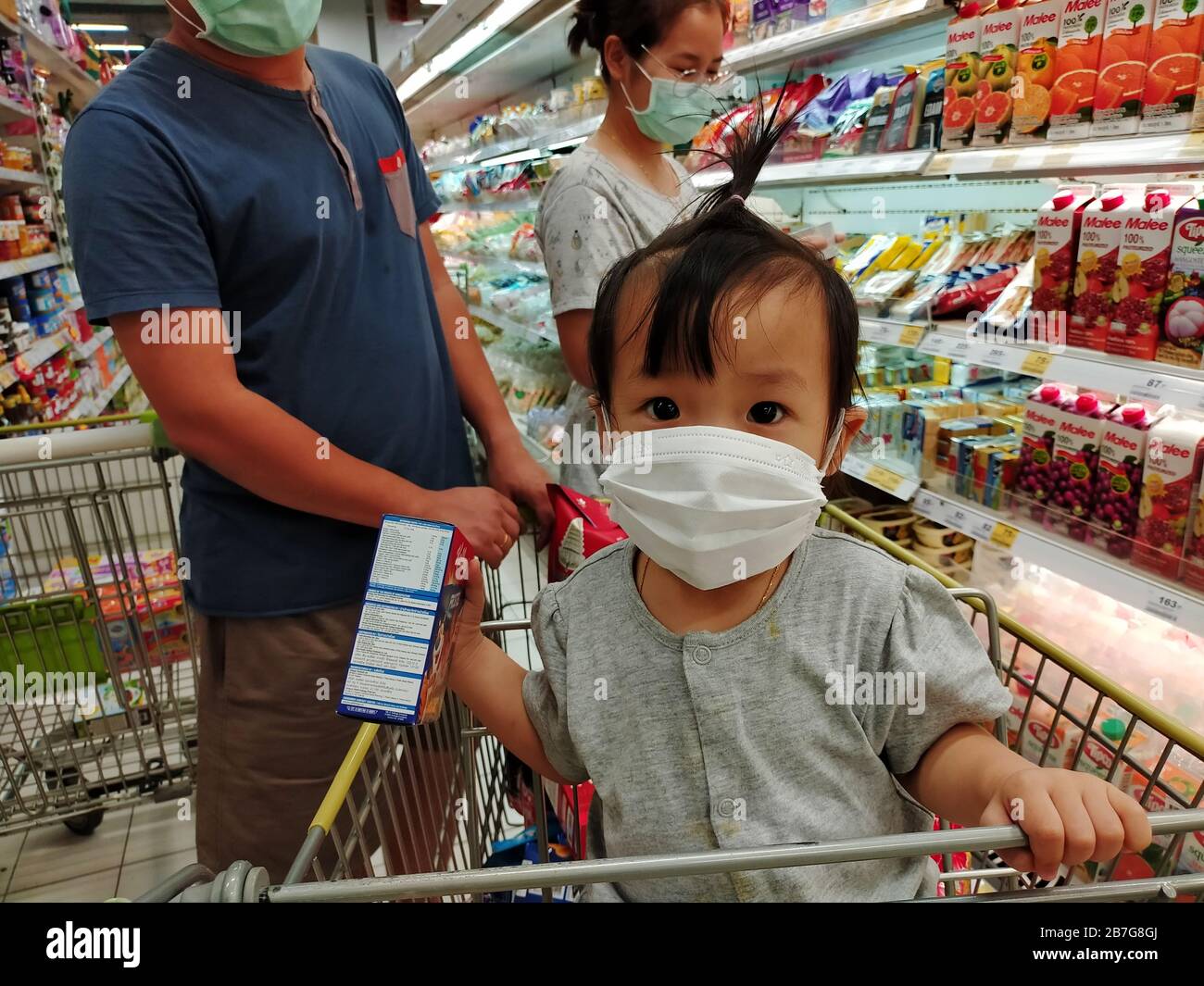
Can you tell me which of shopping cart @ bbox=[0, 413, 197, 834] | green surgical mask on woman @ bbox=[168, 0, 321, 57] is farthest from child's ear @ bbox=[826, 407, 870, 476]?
shopping cart @ bbox=[0, 413, 197, 834]

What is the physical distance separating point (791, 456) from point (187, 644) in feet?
6.27

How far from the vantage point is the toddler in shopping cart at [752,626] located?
79cm

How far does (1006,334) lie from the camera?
1.94 metres

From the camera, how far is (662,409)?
826mm

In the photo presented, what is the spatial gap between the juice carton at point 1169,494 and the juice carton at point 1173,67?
574mm

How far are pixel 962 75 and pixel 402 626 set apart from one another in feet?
6.43

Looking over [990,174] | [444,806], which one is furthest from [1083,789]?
[990,174]

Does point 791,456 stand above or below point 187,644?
above

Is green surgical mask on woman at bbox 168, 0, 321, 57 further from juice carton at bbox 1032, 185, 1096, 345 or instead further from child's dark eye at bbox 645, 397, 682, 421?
juice carton at bbox 1032, 185, 1096, 345

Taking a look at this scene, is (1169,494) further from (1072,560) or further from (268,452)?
(268,452)

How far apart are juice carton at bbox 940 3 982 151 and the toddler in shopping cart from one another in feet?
4.66

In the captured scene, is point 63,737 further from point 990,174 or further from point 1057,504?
point 990,174

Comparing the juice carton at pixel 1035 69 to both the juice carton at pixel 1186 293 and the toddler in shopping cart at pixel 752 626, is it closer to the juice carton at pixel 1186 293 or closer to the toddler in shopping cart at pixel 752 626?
the juice carton at pixel 1186 293

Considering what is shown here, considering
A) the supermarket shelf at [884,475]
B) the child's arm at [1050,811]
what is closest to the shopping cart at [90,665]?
the child's arm at [1050,811]
